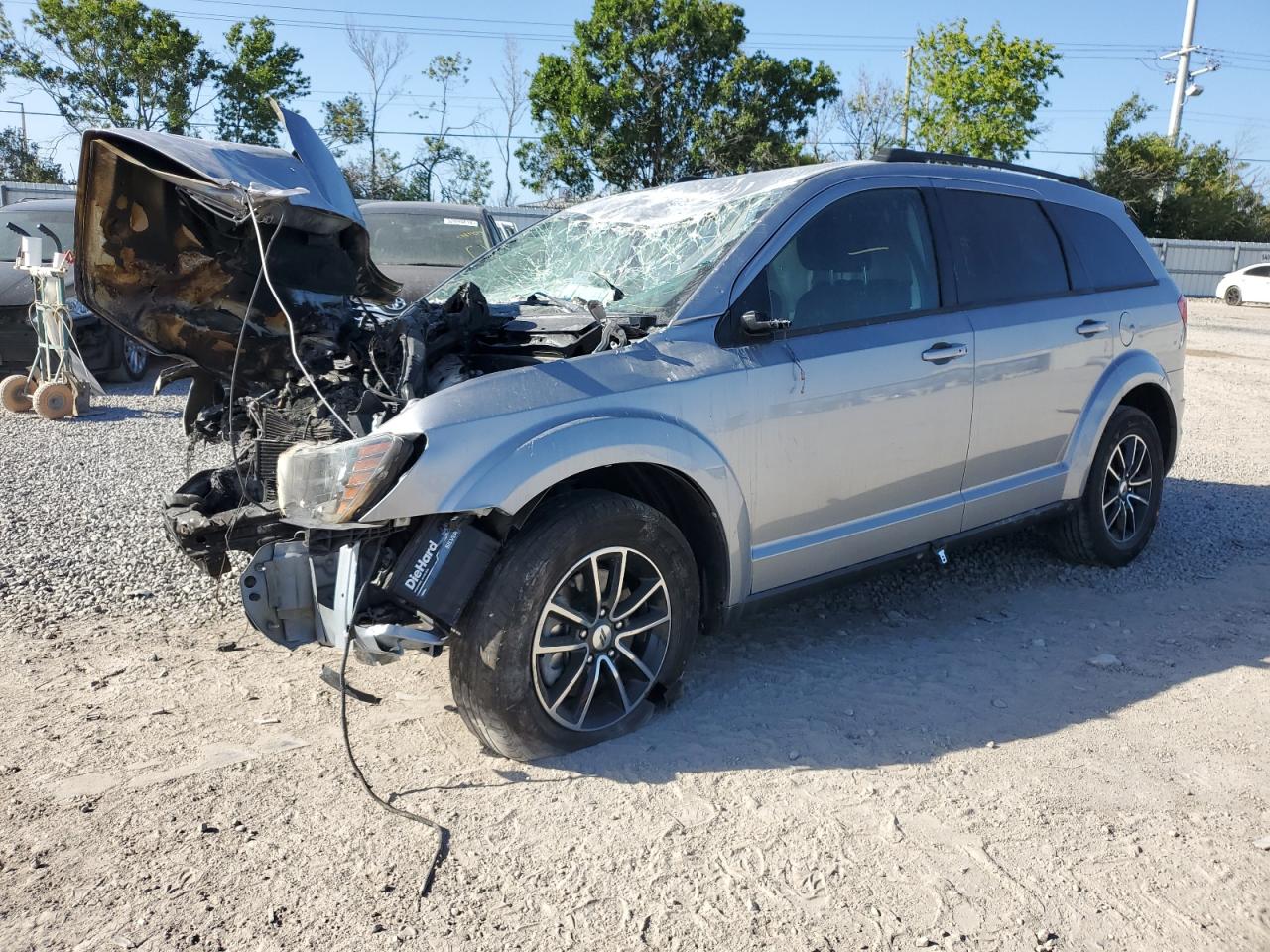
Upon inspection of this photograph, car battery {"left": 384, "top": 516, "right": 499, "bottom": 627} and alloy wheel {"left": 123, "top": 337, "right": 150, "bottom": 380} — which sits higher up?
car battery {"left": 384, "top": 516, "right": 499, "bottom": 627}

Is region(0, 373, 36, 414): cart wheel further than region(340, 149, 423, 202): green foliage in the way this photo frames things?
No

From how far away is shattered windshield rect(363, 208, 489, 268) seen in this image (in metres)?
10.5

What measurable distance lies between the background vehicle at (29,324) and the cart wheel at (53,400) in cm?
77

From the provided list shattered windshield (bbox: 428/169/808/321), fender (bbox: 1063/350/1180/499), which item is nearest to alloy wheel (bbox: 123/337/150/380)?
shattered windshield (bbox: 428/169/808/321)

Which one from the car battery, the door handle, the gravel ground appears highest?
the door handle

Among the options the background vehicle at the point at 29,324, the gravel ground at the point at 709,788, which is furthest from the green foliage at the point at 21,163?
the gravel ground at the point at 709,788

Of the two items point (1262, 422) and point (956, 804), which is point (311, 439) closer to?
point (956, 804)

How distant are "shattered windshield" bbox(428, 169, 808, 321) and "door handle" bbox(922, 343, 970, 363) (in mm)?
903

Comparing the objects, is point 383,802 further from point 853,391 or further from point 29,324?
point 29,324

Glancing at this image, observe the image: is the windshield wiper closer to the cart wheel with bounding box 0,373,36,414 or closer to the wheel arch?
the wheel arch

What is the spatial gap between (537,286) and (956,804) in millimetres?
2767

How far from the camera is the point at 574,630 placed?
141 inches

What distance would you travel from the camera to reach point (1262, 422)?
35.5 feet

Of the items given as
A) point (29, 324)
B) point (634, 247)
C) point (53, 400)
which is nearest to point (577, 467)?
point (634, 247)
